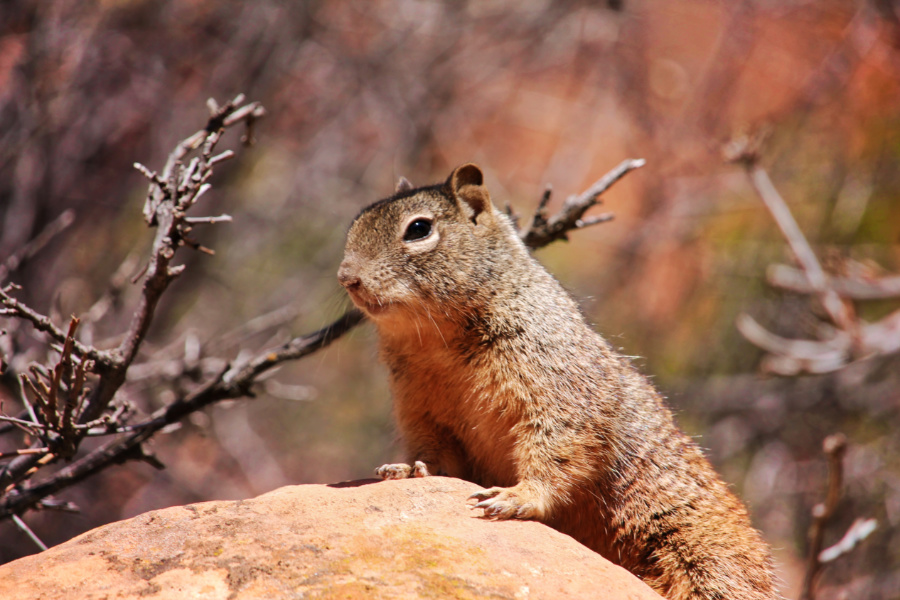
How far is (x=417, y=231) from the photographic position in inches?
187

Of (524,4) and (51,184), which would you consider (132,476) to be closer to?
(51,184)

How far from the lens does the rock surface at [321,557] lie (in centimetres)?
292

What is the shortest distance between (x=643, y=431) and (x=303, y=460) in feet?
28.6

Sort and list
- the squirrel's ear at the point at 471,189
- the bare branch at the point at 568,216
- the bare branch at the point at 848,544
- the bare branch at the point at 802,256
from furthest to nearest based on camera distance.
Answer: the bare branch at the point at 802,256
the bare branch at the point at 568,216
the squirrel's ear at the point at 471,189
the bare branch at the point at 848,544

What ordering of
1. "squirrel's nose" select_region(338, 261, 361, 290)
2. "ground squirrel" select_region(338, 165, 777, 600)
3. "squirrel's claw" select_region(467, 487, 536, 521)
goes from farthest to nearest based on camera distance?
"squirrel's nose" select_region(338, 261, 361, 290) → "ground squirrel" select_region(338, 165, 777, 600) → "squirrel's claw" select_region(467, 487, 536, 521)

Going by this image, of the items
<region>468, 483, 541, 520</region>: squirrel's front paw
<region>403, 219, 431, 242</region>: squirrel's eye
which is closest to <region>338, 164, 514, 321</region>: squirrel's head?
<region>403, 219, 431, 242</region>: squirrel's eye

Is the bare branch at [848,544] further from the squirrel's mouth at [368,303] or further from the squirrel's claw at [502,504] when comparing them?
the squirrel's mouth at [368,303]

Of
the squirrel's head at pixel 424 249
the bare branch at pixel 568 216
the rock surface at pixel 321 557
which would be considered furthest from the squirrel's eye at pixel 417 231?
the rock surface at pixel 321 557

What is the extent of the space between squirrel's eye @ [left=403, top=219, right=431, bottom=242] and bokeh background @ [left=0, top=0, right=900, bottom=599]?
7.16 feet

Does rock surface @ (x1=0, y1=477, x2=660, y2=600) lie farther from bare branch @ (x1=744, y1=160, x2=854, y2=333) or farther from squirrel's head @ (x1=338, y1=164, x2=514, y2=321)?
bare branch @ (x1=744, y1=160, x2=854, y2=333)

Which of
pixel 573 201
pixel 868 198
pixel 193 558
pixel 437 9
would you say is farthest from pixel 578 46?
pixel 193 558

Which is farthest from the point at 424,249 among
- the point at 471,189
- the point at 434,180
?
the point at 434,180

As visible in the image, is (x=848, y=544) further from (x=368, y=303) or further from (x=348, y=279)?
(x=348, y=279)

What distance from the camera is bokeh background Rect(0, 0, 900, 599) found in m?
7.86
